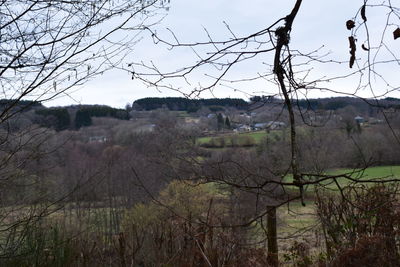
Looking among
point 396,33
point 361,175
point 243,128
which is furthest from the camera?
point 243,128

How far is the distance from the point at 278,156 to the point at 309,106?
111cm

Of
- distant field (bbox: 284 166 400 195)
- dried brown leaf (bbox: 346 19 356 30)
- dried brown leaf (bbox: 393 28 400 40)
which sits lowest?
distant field (bbox: 284 166 400 195)

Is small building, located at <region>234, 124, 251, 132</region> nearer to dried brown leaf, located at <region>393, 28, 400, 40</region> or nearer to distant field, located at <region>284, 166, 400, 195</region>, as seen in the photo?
distant field, located at <region>284, 166, 400, 195</region>

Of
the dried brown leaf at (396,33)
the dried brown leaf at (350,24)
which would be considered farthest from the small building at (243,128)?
the dried brown leaf at (396,33)

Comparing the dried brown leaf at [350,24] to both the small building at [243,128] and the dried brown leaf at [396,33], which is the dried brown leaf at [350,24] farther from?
the small building at [243,128]

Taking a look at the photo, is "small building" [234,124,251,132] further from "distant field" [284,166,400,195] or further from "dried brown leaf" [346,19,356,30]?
"dried brown leaf" [346,19,356,30]

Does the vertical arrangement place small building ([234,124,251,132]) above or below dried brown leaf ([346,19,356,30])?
below

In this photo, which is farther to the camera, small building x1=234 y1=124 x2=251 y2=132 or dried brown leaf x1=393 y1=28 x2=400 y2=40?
small building x1=234 y1=124 x2=251 y2=132

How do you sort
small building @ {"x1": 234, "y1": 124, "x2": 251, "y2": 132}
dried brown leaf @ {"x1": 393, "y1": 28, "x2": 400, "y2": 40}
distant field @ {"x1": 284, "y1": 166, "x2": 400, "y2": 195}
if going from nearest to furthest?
dried brown leaf @ {"x1": 393, "y1": 28, "x2": 400, "y2": 40}
distant field @ {"x1": 284, "y1": 166, "x2": 400, "y2": 195}
small building @ {"x1": 234, "y1": 124, "x2": 251, "y2": 132}

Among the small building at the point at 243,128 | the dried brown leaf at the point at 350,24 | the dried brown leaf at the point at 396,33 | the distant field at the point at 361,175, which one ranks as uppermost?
the dried brown leaf at the point at 350,24

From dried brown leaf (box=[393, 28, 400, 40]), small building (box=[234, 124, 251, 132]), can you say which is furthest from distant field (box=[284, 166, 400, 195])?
dried brown leaf (box=[393, 28, 400, 40])

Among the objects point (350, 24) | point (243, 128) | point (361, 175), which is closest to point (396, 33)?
point (350, 24)

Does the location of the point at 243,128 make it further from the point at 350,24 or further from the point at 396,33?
the point at 396,33

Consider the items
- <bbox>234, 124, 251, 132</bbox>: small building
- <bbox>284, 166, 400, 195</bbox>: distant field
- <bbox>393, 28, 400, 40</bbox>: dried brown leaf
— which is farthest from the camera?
<bbox>234, 124, 251, 132</bbox>: small building
